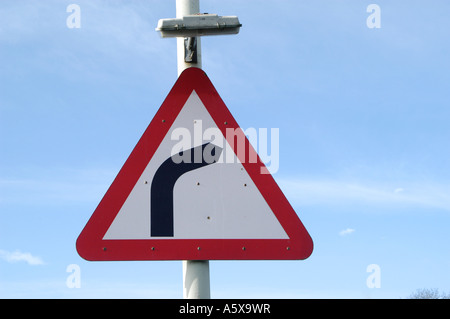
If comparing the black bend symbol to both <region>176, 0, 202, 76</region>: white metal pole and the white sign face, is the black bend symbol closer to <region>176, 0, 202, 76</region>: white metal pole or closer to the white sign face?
the white sign face

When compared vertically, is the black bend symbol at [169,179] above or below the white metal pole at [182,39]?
below

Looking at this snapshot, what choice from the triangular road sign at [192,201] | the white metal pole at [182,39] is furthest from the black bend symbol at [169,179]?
the white metal pole at [182,39]

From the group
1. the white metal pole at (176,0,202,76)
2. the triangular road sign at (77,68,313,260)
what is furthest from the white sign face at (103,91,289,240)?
the white metal pole at (176,0,202,76)

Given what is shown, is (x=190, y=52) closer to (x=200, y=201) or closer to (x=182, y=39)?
(x=182, y=39)

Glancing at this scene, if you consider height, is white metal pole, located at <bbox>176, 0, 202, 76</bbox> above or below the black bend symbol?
above

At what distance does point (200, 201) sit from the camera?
8.13ft

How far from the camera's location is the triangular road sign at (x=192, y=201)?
243 cm

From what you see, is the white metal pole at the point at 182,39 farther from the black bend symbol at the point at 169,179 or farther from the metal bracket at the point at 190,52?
the black bend symbol at the point at 169,179

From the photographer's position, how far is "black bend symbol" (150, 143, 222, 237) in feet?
7.98

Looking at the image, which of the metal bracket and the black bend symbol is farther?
the metal bracket

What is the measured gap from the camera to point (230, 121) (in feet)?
8.48

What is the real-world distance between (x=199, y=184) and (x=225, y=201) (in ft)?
0.44
